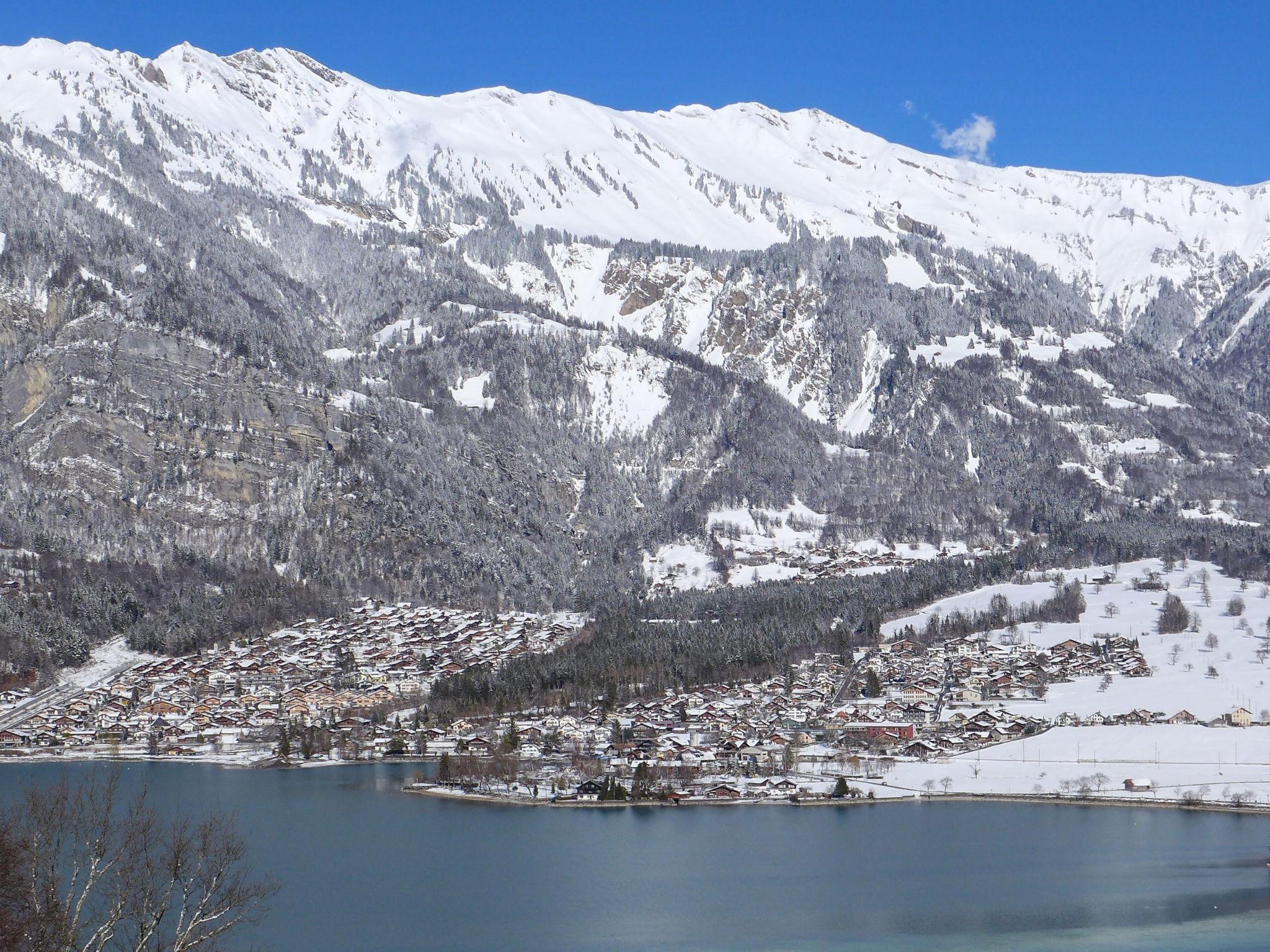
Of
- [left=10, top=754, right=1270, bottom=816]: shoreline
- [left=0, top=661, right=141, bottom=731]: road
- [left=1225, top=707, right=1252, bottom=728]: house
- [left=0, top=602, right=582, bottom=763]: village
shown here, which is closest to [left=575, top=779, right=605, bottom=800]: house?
[left=10, top=754, right=1270, bottom=816]: shoreline

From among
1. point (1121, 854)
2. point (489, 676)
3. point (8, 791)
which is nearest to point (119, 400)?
point (489, 676)

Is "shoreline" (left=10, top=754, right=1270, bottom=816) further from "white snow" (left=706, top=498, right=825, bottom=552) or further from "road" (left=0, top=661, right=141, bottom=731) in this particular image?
"white snow" (left=706, top=498, right=825, bottom=552)

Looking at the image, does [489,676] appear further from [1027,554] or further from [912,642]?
[1027,554]

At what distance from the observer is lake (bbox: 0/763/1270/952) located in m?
56.9

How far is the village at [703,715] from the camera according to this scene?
8894 centimetres

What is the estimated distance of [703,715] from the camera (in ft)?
354

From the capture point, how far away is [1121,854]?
69438 millimetres

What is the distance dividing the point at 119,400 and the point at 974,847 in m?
125

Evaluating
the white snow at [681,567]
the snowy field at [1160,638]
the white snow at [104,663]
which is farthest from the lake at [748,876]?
the white snow at [681,567]

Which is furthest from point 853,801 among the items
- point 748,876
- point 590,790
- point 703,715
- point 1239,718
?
point 1239,718

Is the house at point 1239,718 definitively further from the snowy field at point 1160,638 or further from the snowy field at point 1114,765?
the snowy field at point 1160,638

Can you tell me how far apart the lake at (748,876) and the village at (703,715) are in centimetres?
530

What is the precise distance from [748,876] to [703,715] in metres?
42.3

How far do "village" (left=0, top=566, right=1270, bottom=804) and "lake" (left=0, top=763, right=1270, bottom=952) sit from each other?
5296 millimetres
